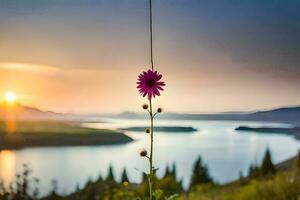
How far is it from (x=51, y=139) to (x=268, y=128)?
1.09 metres

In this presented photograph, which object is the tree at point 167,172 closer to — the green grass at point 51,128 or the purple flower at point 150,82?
the green grass at point 51,128

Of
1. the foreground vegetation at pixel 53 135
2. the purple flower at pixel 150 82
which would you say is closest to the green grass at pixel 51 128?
the foreground vegetation at pixel 53 135

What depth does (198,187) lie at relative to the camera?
2.69 meters

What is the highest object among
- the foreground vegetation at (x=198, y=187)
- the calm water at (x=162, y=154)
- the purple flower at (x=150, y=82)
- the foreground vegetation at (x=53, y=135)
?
the purple flower at (x=150, y=82)

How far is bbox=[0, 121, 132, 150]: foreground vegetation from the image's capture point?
2.57 meters

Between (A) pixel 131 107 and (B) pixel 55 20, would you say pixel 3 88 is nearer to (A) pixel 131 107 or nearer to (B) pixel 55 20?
(B) pixel 55 20

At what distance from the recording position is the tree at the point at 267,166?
2672mm

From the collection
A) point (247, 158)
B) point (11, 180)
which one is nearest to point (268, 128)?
point (247, 158)

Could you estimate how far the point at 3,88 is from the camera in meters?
2.50

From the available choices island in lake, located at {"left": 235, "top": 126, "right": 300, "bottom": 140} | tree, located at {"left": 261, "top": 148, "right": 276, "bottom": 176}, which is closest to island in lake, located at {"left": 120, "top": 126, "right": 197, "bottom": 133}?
island in lake, located at {"left": 235, "top": 126, "right": 300, "bottom": 140}

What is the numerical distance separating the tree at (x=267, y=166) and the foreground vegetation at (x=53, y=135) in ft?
2.29

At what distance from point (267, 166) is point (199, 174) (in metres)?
0.35

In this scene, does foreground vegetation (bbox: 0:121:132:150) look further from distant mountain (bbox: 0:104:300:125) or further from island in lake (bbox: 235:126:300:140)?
island in lake (bbox: 235:126:300:140)

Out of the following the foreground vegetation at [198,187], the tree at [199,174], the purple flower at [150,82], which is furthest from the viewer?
the tree at [199,174]
